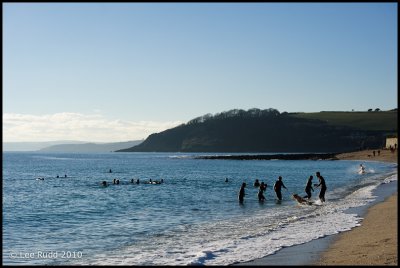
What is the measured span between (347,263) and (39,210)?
22.7 metres

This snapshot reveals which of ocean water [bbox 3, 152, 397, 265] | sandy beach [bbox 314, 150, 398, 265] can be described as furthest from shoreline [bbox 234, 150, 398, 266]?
ocean water [bbox 3, 152, 397, 265]

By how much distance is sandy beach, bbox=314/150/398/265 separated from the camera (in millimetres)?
11818

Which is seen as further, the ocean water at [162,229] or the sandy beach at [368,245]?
the ocean water at [162,229]

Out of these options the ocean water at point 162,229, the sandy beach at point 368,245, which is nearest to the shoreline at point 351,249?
the sandy beach at point 368,245

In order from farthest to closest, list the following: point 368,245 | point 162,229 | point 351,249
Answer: point 162,229, point 368,245, point 351,249

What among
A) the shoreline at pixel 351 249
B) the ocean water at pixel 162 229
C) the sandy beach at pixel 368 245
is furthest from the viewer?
the ocean water at pixel 162 229

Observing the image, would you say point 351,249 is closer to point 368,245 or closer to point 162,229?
point 368,245

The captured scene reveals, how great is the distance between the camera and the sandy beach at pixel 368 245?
465 inches

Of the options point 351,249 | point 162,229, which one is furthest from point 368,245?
point 162,229

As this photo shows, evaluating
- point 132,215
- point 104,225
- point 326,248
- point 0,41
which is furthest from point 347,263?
point 132,215

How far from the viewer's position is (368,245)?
1373cm

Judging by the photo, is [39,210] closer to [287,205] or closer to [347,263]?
[287,205]

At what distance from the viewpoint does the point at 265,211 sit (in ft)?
87.4

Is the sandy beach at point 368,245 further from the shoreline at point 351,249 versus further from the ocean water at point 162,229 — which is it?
the ocean water at point 162,229
